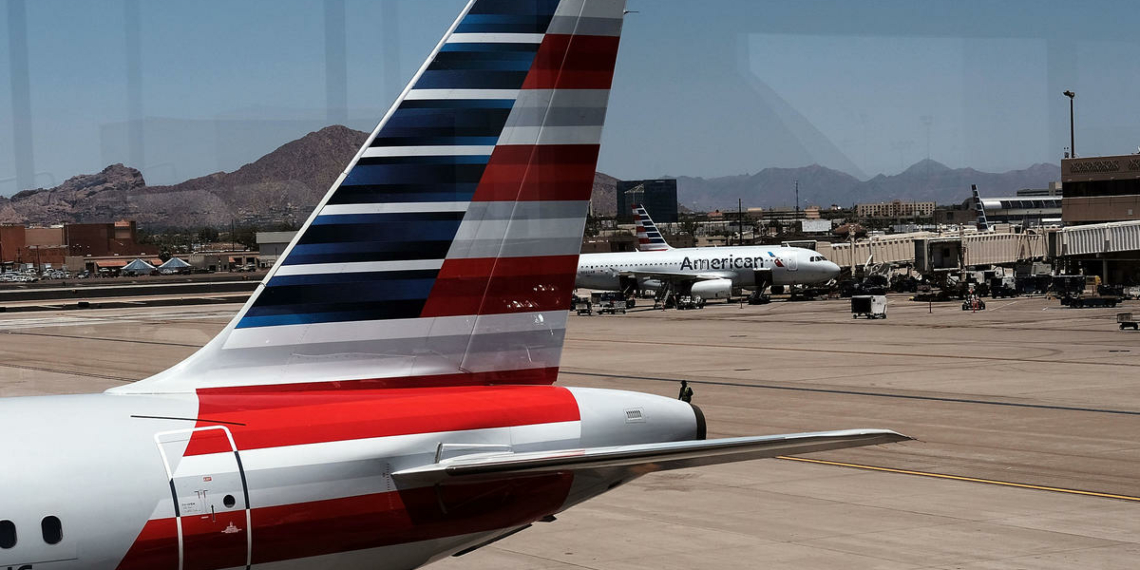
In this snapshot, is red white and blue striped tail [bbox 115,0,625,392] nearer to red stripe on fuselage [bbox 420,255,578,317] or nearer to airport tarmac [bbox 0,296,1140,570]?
red stripe on fuselage [bbox 420,255,578,317]

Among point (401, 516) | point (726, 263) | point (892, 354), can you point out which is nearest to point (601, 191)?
point (401, 516)

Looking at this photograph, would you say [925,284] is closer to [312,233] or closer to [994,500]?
[994,500]

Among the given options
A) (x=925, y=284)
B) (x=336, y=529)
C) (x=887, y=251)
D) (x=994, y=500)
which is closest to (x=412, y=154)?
(x=336, y=529)

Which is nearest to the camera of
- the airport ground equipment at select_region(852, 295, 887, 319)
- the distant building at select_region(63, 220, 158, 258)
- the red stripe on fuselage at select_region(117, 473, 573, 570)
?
the red stripe on fuselage at select_region(117, 473, 573, 570)

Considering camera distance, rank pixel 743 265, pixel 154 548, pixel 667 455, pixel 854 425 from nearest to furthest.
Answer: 1. pixel 154 548
2. pixel 667 455
3. pixel 854 425
4. pixel 743 265

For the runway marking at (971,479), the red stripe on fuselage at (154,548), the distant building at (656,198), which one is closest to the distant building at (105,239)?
the red stripe on fuselage at (154,548)

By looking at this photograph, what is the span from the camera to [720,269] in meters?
80.4

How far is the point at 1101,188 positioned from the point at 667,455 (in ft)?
353

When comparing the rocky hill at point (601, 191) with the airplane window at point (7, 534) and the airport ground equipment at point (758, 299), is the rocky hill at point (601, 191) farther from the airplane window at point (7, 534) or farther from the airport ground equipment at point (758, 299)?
the airport ground equipment at point (758, 299)

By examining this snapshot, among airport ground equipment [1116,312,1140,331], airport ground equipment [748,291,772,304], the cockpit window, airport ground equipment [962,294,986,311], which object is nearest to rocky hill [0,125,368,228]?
the cockpit window

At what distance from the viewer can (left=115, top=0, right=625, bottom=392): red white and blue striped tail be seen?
8.42m

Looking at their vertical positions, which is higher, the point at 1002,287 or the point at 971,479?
the point at 1002,287

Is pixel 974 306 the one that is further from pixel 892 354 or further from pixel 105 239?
pixel 105 239

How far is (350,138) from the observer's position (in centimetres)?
1337
